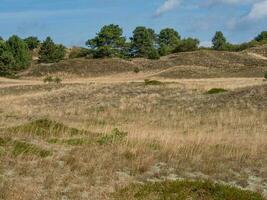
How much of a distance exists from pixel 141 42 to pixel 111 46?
34.6 feet

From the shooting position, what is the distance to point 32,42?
492 ft

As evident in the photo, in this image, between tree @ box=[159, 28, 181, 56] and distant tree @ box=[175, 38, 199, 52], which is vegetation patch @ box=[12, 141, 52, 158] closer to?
distant tree @ box=[175, 38, 199, 52]

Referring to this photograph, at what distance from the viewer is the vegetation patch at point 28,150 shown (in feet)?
36.2

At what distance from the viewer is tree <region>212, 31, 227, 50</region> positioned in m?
135

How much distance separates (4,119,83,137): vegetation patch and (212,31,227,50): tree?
12128 centimetres

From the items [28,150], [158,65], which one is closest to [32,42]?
[158,65]

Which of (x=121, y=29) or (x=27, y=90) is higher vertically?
(x=121, y=29)

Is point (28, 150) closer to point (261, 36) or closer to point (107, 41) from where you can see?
point (107, 41)

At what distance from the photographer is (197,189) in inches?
344

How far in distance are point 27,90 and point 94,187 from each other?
1770 inches

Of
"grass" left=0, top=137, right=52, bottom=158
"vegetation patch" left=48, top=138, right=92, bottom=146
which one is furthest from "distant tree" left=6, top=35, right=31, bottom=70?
"grass" left=0, top=137, right=52, bottom=158

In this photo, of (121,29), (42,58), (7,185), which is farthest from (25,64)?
(7,185)

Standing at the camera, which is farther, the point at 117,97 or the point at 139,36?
the point at 139,36

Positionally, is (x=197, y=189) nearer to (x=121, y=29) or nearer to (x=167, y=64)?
(x=167, y=64)
